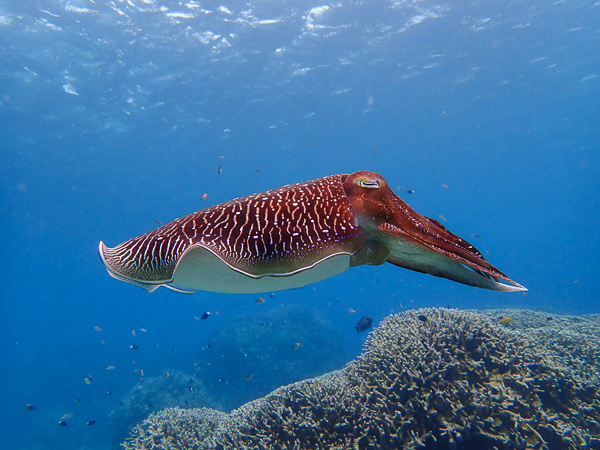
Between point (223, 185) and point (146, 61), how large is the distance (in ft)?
77.4

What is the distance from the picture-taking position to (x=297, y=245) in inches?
79.5

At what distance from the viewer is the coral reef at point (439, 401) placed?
4.86 metres

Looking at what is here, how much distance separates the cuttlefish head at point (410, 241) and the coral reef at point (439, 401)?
3.74m

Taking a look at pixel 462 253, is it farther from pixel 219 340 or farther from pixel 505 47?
pixel 505 47

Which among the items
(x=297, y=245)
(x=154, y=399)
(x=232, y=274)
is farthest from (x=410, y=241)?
(x=154, y=399)

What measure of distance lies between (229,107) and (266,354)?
20823 millimetres

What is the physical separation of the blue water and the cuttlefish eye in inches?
453

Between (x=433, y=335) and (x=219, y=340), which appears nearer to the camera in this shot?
(x=433, y=335)

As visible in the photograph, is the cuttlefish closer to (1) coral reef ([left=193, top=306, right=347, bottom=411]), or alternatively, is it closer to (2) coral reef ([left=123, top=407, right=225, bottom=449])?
(2) coral reef ([left=123, top=407, right=225, bottom=449])

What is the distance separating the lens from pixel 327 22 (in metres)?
22.0

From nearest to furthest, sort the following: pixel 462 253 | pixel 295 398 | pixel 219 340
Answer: pixel 462 253 → pixel 295 398 → pixel 219 340

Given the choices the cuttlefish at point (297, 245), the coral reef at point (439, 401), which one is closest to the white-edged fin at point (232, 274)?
the cuttlefish at point (297, 245)

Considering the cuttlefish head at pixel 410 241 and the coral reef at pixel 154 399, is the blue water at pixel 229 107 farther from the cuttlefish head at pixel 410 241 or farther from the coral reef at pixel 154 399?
the cuttlefish head at pixel 410 241

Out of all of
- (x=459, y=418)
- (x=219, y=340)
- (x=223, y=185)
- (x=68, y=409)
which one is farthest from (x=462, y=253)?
(x=223, y=185)
